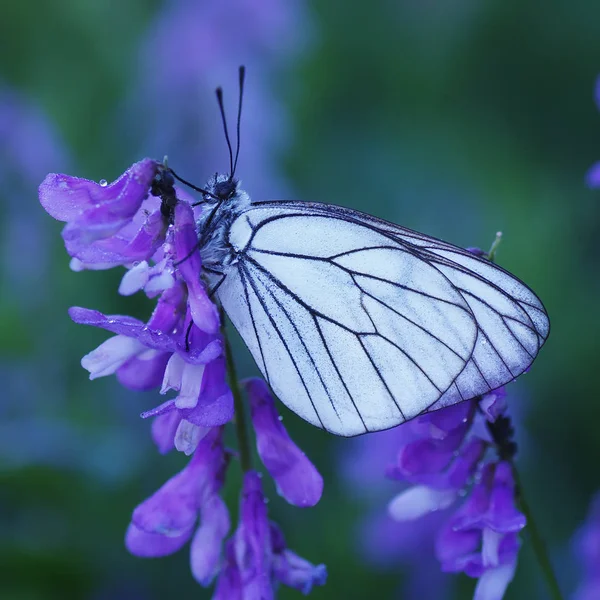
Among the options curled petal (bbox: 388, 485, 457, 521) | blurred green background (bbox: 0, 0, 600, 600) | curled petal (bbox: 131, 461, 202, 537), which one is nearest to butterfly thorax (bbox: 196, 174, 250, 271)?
curled petal (bbox: 131, 461, 202, 537)

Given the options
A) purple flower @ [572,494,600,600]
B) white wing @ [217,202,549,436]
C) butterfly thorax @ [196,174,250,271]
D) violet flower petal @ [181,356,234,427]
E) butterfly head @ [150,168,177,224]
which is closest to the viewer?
violet flower petal @ [181,356,234,427]

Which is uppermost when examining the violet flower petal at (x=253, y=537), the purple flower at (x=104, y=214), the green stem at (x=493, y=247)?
the purple flower at (x=104, y=214)

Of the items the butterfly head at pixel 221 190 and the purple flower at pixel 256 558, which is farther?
the butterfly head at pixel 221 190

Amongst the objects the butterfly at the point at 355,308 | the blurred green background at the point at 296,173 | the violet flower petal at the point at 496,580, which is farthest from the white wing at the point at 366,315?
the blurred green background at the point at 296,173

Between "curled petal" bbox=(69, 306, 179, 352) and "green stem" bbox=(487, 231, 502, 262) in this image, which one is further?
"green stem" bbox=(487, 231, 502, 262)

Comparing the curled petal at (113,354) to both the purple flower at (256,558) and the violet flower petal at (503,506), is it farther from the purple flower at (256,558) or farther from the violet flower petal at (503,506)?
the violet flower petal at (503,506)

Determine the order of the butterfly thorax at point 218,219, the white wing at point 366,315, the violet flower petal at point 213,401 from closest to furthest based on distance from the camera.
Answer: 1. the violet flower petal at point 213,401
2. the white wing at point 366,315
3. the butterfly thorax at point 218,219

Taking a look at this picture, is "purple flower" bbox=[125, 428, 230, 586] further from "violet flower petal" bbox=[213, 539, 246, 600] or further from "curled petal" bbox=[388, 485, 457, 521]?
"curled petal" bbox=[388, 485, 457, 521]
